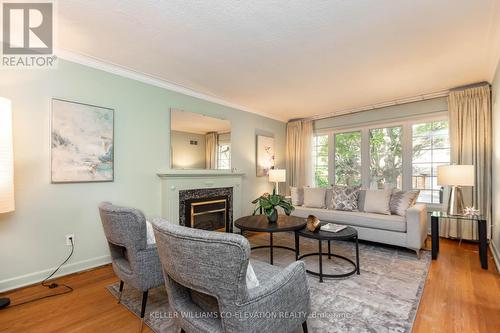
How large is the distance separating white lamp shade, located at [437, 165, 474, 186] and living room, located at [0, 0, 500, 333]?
0.02 m

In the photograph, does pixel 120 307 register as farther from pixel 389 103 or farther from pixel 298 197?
pixel 389 103

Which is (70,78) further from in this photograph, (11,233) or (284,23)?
(284,23)

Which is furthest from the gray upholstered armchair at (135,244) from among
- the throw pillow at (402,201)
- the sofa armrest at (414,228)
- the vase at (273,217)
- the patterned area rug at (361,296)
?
the throw pillow at (402,201)

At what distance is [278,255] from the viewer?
3180 millimetres

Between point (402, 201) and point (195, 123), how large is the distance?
133 inches

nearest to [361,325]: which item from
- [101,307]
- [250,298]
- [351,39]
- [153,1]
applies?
[250,298]

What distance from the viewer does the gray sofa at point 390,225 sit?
3.12 meters

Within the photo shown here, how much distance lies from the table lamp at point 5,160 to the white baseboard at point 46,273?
1.24 feet

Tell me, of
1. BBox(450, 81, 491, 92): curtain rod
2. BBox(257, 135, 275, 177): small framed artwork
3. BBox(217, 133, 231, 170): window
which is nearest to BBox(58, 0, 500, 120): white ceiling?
BBox(450, 81, 491, 92): curtain rod

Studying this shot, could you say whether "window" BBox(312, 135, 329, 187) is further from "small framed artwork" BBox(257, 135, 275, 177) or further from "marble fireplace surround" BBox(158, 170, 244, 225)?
"marble fireplace surround" BBox(158, 170, 244, 225)

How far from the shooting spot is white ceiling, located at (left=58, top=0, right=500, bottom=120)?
6.26 feet

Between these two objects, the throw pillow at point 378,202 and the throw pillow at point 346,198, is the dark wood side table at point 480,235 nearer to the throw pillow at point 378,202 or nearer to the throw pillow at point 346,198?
the throw pillow at point 378,202

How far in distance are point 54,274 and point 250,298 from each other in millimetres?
2534

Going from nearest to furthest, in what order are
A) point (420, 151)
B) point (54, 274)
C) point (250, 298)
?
1. point (250, 298)
2. point (54, 274)
3. point (420, 151)
